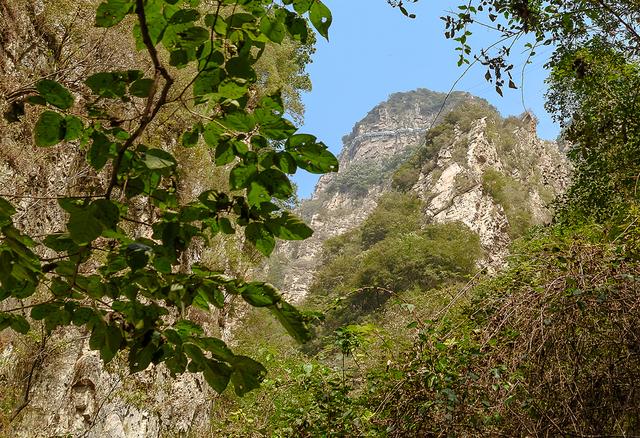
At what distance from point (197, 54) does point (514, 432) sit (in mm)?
2307

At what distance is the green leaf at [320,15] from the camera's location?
0.85m

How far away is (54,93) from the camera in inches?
31.2

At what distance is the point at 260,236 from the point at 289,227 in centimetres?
7

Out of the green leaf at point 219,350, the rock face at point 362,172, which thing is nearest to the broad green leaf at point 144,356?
the green leaf at point 219,350

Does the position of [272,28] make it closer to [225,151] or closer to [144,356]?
[225,151]

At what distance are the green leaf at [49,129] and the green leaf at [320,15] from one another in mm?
470

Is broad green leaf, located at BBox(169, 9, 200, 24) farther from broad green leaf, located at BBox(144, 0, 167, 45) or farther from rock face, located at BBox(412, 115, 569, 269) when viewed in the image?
rock face, located at BBox(412, 115, 569, 269)

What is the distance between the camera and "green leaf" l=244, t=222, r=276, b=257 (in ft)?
2.87

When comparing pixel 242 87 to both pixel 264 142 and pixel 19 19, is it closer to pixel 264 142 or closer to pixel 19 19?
pixel 264 142

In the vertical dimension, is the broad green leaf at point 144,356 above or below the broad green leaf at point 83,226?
below

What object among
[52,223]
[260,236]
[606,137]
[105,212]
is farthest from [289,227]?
[606,137]

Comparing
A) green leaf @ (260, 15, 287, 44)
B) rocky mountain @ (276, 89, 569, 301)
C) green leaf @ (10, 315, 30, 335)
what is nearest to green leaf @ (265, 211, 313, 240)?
green leaf @ (260, 15, 287, 44)

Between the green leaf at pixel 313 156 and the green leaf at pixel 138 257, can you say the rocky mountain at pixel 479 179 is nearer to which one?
the green leaf at pixel 313 156

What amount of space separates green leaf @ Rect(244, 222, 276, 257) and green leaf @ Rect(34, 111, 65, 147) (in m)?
0.36
